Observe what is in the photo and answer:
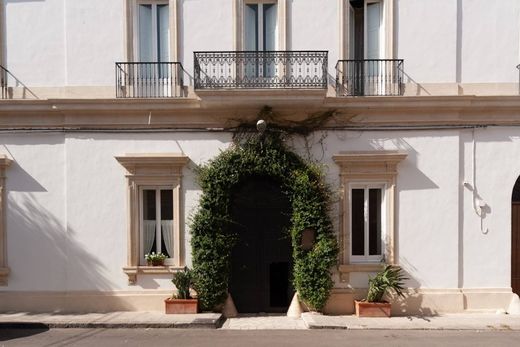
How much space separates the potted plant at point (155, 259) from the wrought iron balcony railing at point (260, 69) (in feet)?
12.2

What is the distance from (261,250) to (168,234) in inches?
82.1

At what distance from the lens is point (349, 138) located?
848 cm

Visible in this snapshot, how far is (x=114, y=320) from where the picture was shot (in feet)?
25.7

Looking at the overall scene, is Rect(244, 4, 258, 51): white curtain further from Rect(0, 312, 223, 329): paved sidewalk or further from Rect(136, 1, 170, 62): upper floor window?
Rect(0, 312, 223, 329): paved sidewalk

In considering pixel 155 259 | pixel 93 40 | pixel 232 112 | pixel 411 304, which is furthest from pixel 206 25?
pixel 411 304

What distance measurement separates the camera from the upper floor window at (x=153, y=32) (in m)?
8.71

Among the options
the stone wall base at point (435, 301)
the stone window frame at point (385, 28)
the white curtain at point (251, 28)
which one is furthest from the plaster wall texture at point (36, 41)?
the stone wall base at point (435, 301)

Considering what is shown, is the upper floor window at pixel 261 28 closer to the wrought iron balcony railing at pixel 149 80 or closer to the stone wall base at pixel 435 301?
the wrought iron balcony railing at pixel 149 80

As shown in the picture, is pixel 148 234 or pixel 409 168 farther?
pixel 148 234

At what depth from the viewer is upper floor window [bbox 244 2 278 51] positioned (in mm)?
8672

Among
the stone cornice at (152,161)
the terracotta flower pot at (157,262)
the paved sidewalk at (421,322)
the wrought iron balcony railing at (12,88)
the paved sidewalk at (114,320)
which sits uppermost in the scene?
the wrought iron balcony railing at (12,88)

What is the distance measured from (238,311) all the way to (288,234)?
82.3 inches

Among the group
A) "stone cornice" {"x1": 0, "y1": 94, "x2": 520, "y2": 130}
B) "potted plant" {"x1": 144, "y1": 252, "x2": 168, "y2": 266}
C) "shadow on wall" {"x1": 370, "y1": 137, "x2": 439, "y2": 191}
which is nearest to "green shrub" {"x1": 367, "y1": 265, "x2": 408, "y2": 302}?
"shadow on wall" {"x1": 370, "y1": 137, "x2": 439, "y2": 191}

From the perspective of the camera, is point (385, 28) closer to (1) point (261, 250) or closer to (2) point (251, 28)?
(2) point (251, 28)
